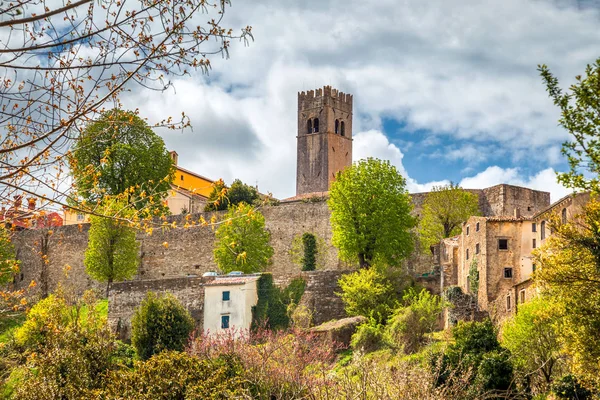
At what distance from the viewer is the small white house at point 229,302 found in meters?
42.8

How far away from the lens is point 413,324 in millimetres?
38438

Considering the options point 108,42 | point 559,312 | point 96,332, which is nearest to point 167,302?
point 96,332

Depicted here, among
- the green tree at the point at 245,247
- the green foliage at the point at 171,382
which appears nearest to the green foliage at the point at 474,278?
the green tree at the point at 245,247

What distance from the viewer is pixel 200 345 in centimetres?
3712

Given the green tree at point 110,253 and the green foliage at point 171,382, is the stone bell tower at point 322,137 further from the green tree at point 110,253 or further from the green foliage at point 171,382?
the green foliage at point 171,382

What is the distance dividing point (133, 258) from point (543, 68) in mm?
39344

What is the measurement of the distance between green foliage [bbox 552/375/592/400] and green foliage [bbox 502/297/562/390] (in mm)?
2978

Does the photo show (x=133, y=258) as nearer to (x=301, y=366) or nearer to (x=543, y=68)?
(x=301, y=366)

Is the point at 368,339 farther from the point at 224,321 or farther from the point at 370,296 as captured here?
the point at 224,321

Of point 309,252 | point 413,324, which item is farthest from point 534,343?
point 309,252

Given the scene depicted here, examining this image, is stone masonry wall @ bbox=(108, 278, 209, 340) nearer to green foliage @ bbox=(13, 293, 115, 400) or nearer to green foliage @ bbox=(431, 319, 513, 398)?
green foliage @ bbox=(13, 293, 115, 400)

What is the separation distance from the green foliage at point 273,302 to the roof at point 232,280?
45cm

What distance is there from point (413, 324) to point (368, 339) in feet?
6.45

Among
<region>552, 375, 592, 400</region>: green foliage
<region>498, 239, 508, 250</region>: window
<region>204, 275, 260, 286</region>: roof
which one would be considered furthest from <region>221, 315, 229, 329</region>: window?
<region>552, 375, 592, 400</region>: green foliage
